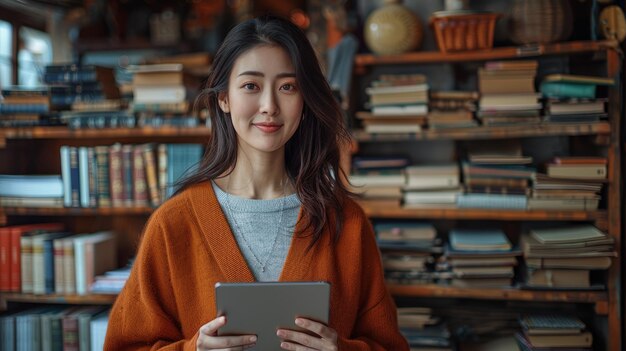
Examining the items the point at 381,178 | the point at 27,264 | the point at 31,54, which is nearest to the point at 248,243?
the point at 381,178

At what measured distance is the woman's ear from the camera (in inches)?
57.3

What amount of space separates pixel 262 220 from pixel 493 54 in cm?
136

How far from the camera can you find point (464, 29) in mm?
2387

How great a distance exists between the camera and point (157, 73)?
8.44ft

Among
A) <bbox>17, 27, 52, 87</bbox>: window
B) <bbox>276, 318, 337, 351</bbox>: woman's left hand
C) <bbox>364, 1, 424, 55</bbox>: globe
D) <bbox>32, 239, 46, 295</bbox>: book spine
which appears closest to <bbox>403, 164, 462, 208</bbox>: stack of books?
<bbox>364, 1, 424, 55</bbox>: globe

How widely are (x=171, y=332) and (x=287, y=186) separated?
44 centimetres

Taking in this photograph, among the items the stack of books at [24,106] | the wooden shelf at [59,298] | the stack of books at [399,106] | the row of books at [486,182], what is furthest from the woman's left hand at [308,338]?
the stack of books at [24,106]

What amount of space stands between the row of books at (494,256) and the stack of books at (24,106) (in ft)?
4.99

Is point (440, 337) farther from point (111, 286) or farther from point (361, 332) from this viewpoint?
point (111, 286)

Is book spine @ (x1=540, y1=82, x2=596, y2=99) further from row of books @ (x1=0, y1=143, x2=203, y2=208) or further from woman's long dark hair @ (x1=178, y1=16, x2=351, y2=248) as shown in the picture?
row of books @ (x1=0, y1=143, x2=203, y2=208)

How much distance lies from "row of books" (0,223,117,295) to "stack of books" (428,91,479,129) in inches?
60.0

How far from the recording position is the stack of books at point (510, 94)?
2406mm

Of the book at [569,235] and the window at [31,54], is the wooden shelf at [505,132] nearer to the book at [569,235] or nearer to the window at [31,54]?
the book at [569,235]

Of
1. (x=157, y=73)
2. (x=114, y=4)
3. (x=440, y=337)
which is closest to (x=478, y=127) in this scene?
(x=440, y=337)
